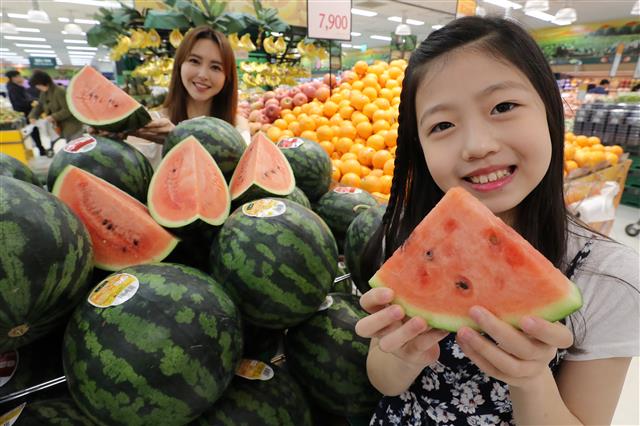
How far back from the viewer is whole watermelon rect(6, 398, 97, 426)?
77 cm

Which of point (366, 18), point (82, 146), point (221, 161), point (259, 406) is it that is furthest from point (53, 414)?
point (366, 18)

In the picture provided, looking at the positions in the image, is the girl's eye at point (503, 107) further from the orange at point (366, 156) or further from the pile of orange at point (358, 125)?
the orange at point (366, 156)

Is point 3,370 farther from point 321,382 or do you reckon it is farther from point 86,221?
point 321,382

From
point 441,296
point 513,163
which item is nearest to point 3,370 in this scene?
point 441,296

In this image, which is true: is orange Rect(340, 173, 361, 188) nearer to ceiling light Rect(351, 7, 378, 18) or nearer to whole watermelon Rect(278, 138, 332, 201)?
whole watermelon Rect(278, 138, 332, 201)

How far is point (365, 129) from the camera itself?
310 centimetres

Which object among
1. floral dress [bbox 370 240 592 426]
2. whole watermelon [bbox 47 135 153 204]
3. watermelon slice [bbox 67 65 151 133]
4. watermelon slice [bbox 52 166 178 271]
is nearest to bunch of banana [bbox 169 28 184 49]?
watermelon slice [bbox 67 65 151 133]

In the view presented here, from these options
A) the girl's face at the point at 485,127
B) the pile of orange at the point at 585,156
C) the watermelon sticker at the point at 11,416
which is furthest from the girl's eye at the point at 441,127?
the pile of orange at the point at 585,156

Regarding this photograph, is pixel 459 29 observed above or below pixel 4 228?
above

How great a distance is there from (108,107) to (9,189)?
78 cm

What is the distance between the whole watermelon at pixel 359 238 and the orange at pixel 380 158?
4.27 ft

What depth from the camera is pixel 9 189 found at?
748 mm

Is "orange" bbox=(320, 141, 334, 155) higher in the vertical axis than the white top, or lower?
lower

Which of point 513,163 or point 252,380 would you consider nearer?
point 513,163
